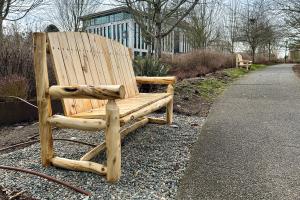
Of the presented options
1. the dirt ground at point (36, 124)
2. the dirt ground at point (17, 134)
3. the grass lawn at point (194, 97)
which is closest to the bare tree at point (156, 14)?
the grass lawn at point (194, 97)

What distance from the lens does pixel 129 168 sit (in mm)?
2701

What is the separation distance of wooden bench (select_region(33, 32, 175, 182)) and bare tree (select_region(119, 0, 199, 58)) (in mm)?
6552

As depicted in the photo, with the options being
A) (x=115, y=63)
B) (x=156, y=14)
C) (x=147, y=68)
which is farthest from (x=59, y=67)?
(x=156, y=14)

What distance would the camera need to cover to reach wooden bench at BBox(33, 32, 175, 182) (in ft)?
7.73

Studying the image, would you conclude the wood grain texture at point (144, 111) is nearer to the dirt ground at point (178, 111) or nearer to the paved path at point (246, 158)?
the paved path at point (246, 158)

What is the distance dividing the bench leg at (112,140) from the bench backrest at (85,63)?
1.67 feet

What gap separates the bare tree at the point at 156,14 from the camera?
10.1 metres

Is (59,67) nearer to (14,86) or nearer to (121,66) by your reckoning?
(121,66)

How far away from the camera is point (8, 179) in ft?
8.00

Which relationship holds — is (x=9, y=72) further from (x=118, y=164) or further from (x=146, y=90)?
(x=118, y=164)

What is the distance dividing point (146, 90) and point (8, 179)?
3.98 meters

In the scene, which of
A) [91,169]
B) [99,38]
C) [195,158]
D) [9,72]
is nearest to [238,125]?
[195,158]

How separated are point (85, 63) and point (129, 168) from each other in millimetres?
1120

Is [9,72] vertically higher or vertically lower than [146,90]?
higher
